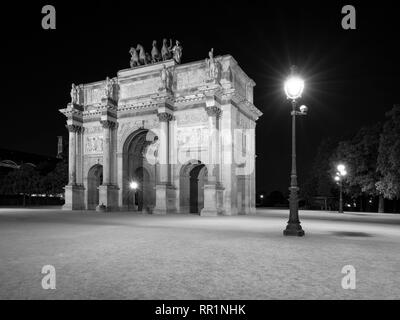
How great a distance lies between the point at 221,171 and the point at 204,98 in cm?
684

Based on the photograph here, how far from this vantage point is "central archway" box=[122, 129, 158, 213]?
35281 mm

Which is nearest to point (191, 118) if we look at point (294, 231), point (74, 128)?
point (74, 128)

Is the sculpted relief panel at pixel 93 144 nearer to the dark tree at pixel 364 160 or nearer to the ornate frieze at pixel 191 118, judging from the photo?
the ornate frieze at pixel 191 118

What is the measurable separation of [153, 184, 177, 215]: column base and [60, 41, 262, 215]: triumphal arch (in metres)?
0.09

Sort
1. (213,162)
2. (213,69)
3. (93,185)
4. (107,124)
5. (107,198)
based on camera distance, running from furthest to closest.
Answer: (93,185) < (107,124) < (107,198) < (213,69) < (213,162)

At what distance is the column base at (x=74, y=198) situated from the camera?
35616 millimetres

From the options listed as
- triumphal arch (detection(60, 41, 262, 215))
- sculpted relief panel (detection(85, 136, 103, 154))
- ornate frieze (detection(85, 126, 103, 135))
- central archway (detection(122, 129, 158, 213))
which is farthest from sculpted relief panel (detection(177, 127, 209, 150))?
sculpted relief panel (detection(85, 136, 103, 154))

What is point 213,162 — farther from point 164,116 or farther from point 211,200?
point 164,116

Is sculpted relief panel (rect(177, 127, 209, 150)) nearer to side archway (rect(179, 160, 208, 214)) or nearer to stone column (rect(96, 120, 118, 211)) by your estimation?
side archway (rect(179, 160, 208, 214))

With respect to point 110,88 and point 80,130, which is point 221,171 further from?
point 80,130

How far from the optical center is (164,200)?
2975 centimetres

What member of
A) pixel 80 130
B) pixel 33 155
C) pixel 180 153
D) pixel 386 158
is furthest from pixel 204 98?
pixel 33 155

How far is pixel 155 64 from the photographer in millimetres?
33969

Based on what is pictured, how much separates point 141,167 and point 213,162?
447 inches
